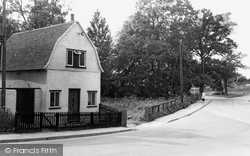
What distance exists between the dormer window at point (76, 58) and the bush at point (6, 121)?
7.08 meters

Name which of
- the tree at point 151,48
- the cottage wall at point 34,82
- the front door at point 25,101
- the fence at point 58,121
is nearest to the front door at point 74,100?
the fence at point 58,121

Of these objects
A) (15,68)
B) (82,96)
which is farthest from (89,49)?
(15,68)

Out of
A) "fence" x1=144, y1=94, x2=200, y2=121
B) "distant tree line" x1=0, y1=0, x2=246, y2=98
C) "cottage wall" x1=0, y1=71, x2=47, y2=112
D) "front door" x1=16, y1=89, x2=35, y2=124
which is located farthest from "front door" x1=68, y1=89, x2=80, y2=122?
"distant tree line" x1=0, y1=0, x2=246, y2=98

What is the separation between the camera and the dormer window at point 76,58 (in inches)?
829

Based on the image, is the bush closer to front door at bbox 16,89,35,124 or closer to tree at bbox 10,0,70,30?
front door at bbox 16,89,35,124

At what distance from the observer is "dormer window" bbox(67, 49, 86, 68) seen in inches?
829

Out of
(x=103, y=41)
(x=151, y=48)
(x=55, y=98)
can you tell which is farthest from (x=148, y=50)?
(x=55, y=98)

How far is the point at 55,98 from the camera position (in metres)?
19.8

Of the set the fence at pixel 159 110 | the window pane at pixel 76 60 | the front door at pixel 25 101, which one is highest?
the window pane at pixel 76 60

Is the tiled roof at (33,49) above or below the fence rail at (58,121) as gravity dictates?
above

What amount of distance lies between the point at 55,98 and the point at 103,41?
73.9 ft

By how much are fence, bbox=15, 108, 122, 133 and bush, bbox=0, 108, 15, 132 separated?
0.41 meters

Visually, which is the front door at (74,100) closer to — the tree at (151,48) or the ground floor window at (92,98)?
the ground floor window at (92,98)

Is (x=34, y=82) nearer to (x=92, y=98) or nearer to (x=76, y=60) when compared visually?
(x=76, y=60)
